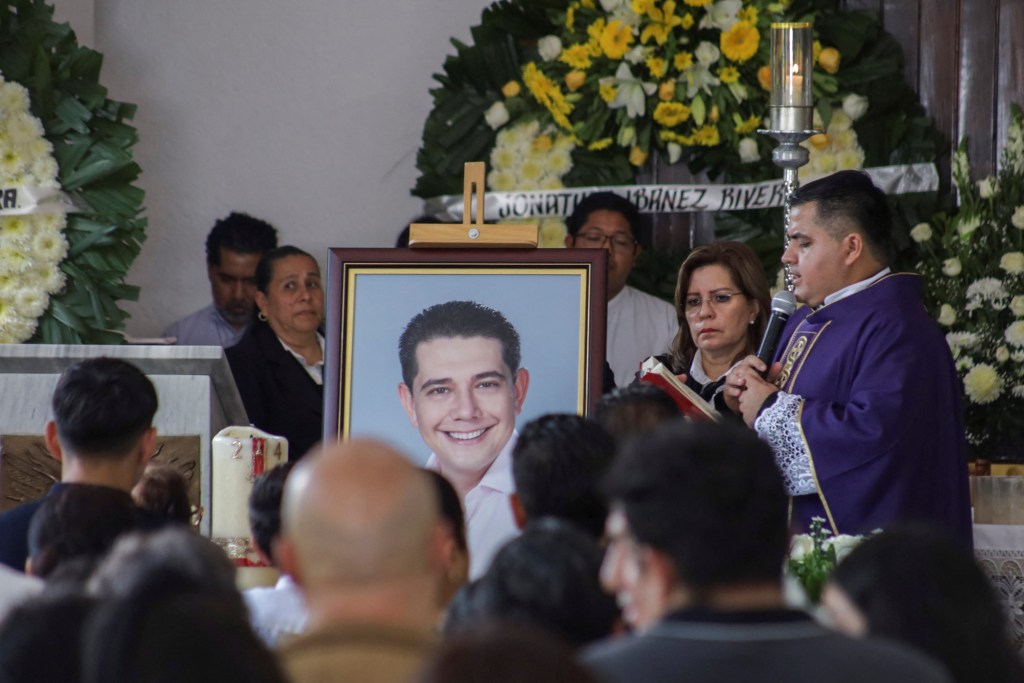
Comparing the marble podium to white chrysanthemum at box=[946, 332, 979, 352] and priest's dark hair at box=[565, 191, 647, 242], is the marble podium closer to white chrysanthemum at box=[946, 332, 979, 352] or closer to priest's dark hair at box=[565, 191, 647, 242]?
priest's dark hair at box=[565, 191, 647, 242]

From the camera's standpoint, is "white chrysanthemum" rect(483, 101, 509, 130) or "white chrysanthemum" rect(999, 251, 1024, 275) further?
"white chrysanthemum" rect(483, 101, 509, 130)

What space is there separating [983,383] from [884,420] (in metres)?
1.82

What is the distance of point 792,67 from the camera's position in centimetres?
504

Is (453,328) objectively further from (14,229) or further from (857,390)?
(14,229)

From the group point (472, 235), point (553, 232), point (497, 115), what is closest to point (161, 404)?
point (472, 235)

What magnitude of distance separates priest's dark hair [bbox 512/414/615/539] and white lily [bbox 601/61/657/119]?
4319 millimetres

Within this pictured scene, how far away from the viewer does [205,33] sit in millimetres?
7633

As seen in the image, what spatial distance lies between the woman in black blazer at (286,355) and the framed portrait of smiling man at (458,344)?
1423 mm

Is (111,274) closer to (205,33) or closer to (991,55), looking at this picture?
(205,33)

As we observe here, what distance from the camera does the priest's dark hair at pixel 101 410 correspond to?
3188 millimetres

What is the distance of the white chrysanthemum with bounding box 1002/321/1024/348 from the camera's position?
5.68 m

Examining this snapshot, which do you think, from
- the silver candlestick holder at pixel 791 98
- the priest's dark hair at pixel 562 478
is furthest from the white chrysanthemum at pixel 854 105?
the priest's dark hair at pixel 562 478

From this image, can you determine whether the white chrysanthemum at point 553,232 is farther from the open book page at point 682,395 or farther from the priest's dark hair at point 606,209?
the open book page at point 682,395

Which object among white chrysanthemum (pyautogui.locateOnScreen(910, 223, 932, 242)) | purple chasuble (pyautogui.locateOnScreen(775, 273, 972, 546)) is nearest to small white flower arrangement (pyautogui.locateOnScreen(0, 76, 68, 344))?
purple chasuble (pyautogui.locateOnScreen(775, 273, 972, 546))
